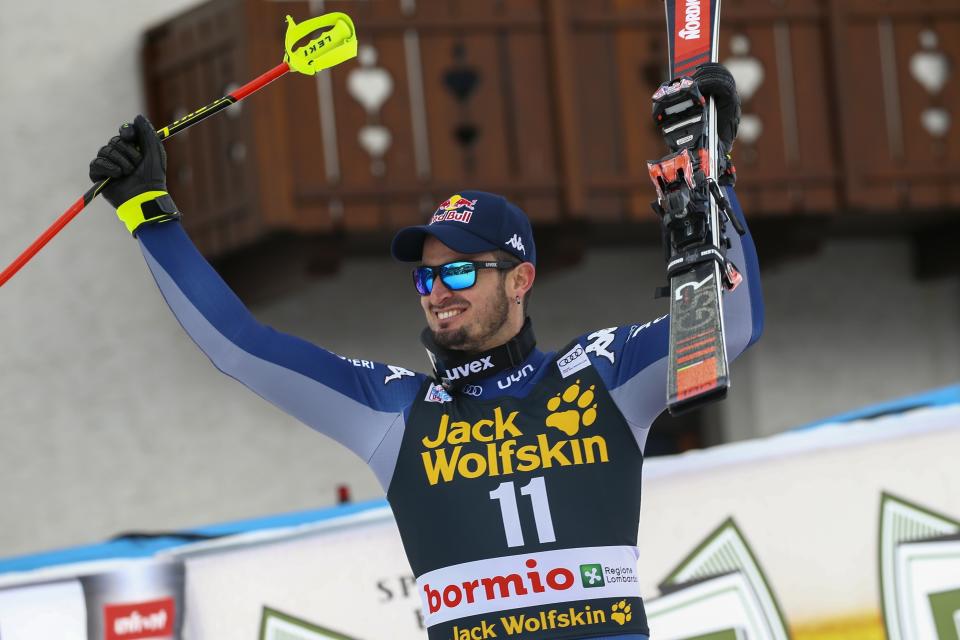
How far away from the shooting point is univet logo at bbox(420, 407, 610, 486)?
402 centimetres

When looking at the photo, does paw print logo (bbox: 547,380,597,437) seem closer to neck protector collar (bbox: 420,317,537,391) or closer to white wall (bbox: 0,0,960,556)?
neck protector collar (bbox: 420,317,537,391)

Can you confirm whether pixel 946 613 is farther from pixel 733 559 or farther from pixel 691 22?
pixel 691 22

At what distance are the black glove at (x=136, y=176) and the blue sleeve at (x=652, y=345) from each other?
1071 millimetres

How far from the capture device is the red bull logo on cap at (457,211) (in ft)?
13.9

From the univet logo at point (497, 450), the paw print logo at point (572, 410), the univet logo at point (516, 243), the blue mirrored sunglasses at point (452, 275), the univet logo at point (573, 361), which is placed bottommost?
the univet logo at point (497, 450)

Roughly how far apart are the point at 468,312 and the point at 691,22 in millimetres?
872

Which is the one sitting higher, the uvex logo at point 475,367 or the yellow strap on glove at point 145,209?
the yellow strap on glove at point 145,209

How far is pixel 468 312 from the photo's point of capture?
13.7ft

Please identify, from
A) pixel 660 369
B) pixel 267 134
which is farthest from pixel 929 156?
pixel 660 369

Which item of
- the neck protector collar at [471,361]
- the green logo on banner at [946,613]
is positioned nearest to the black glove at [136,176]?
the neck protector collar at [471,361]

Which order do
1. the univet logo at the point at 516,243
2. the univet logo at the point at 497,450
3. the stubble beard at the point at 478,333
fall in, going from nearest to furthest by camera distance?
1. the univet logo at the point at 497,450
2. the stubble beard at the point at 478,333
3. the univet logo at the point at 516,243

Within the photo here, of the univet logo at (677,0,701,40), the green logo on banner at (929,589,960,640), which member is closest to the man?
the univet logo at (677,0,701,40)

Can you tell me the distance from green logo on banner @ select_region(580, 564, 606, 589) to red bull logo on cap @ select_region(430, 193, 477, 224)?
869 millimetres

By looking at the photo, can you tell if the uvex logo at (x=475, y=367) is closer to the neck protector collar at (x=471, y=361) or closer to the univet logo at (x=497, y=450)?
the neck protector collar at (x=471, y=361)
